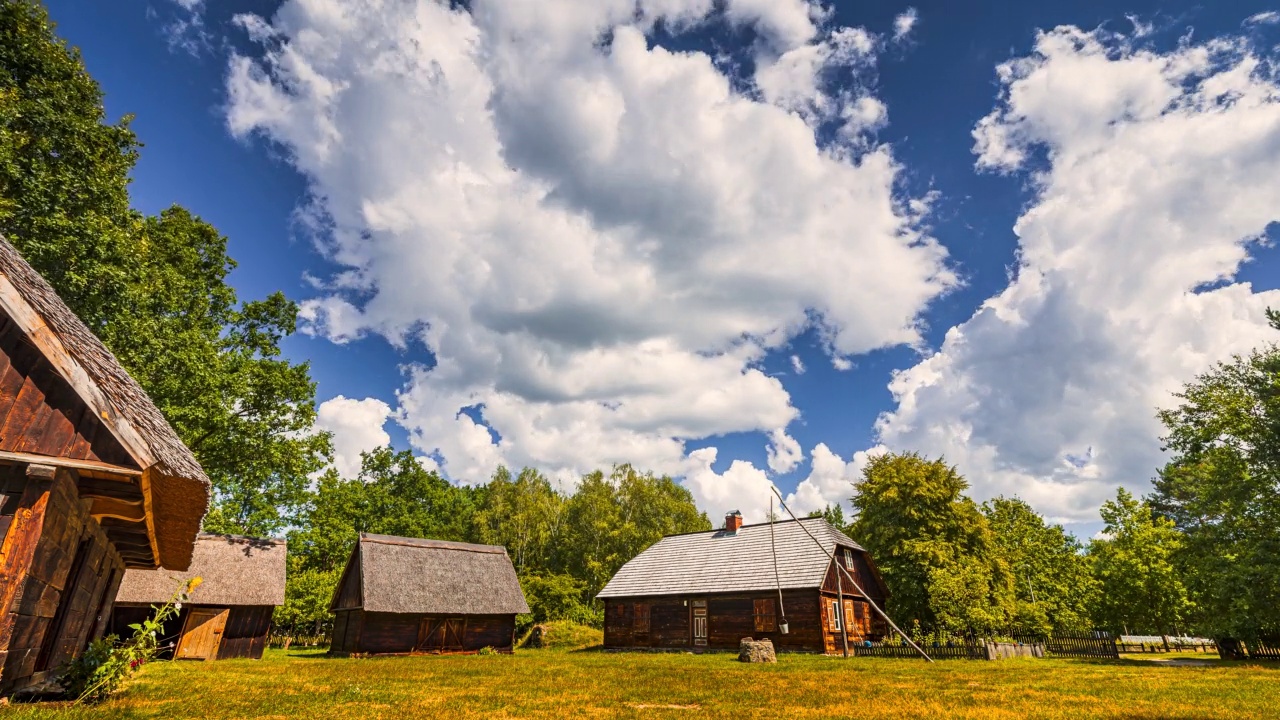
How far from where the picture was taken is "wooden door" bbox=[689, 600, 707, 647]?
31217mm

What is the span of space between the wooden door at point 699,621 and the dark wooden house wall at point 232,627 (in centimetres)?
2057

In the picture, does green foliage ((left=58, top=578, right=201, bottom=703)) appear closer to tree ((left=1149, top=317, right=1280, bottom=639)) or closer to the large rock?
the large rock

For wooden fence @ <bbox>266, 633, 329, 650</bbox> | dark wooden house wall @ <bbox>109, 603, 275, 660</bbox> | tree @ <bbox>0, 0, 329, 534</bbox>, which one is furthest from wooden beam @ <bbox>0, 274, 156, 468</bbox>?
wooden fence @ <bbox>266, 633, 329, 650</bbox>

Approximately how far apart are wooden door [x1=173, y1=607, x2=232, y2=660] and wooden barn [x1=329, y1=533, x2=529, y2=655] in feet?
18.1

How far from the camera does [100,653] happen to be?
9.62 metres

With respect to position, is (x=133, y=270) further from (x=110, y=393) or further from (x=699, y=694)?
(x=699, y=694)

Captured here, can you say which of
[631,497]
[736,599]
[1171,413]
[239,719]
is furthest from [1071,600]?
[239,719]

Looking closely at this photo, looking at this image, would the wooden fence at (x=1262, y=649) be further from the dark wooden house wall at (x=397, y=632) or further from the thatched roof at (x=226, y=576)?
the thatched roof at (x=226, y=576)

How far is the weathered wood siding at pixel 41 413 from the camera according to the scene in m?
6.23

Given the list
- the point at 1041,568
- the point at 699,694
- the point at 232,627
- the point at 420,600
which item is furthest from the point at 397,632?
the point at 1041,568

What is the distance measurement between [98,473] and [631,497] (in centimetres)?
5306

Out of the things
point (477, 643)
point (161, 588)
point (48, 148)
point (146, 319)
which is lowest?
point (477, 643)

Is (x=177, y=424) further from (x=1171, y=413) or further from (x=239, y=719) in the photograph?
(x=1171, y=413)

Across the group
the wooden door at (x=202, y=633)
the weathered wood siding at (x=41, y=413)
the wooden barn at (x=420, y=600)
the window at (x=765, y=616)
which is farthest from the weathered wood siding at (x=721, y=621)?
the weathered wood siding at (x=41, y=413)
